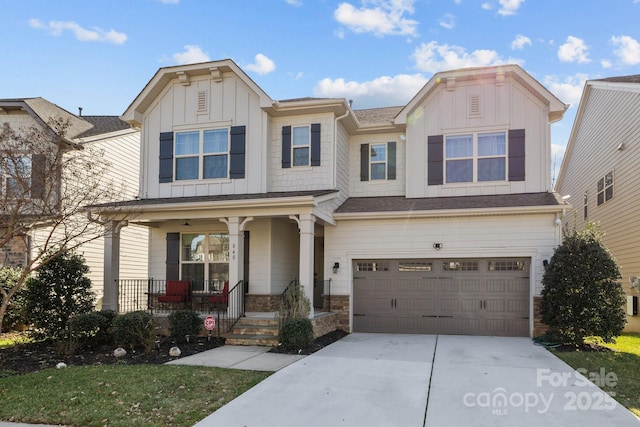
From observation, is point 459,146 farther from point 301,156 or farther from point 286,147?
point 286,147

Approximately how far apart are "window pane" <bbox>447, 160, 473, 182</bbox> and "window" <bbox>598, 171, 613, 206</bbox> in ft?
19.1

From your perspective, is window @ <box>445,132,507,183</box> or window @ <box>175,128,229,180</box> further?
window @ <box>175,128,229,180</box>

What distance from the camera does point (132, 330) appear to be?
32.6 feet

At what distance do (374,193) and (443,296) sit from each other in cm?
368

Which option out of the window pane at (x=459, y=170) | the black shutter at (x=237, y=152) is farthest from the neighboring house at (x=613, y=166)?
the black shutter at (x=237, y=152)

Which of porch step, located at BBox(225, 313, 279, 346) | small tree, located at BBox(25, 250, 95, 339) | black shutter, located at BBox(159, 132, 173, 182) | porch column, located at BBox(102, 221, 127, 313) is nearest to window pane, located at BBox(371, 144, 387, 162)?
porch step, located at BBox(225, 313, 279, 346)

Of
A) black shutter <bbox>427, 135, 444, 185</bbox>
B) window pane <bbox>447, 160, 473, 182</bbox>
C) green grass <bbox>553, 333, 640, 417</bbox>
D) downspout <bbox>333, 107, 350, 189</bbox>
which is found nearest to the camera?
green grass <bbox>553, 333, 640, 417</bbox>

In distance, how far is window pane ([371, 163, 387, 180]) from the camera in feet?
46.6

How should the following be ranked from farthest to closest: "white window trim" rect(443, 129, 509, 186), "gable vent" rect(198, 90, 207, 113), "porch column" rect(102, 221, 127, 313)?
"gable vent" rect(198, 90, 207, 113)
"white window trim" rect(443, 129, 509, 186)
"porch column" rect(102, 221, 127, 313)

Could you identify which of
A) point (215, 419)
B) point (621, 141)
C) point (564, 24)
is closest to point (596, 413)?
point (215, 419)

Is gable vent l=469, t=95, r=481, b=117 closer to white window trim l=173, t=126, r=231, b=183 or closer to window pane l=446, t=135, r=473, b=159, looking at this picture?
window pane l=446, t=135, r=473, b=159

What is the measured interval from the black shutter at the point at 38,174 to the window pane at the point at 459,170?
9.81 metres

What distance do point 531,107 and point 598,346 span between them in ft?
20.6

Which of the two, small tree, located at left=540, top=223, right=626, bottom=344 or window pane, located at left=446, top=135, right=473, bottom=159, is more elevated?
window pane, located at left=446, top=135, right=473, bottom=159
